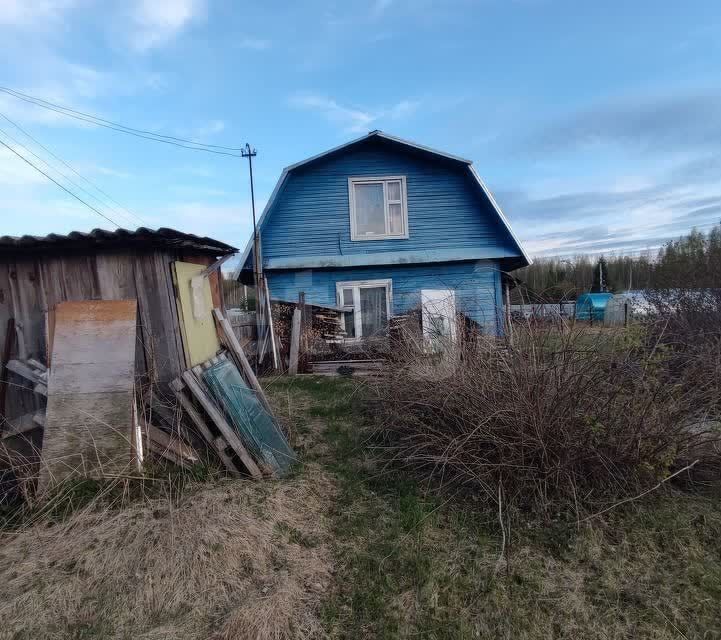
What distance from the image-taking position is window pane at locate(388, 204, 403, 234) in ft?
37.8

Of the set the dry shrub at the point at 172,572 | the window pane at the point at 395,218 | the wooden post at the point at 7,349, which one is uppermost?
the window pane at the point at 395,218

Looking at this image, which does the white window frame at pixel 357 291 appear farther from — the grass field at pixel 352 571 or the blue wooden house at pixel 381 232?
the grass field at pixel 352 571

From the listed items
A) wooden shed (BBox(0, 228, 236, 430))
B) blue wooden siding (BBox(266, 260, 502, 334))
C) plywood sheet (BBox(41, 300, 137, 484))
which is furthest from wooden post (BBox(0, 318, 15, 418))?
blue wooden siding (BBox(266, 260, 502, 334))

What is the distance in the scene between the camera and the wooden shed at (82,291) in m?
4.20

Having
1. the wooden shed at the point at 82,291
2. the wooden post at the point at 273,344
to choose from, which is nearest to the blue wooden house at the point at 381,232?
the wooden post at the point at 273,344

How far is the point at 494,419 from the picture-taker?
3.75 meters

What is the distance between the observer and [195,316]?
5152 millimetres

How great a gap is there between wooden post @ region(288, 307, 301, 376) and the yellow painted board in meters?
3.76

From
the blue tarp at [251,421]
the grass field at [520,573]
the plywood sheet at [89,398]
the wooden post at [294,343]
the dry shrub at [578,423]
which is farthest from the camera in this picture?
the wooden post at [294,343]

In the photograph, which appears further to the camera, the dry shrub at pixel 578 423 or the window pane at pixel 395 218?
the window pane at pixel 395 218

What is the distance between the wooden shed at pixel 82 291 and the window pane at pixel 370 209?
24.9 ft

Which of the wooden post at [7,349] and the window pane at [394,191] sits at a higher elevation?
the window pane at [394,191]

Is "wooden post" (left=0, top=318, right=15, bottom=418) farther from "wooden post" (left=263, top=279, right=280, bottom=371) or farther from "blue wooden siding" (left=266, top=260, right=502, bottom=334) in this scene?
"blue wooden siding" (left=266, top=260, right=502, bottom=334)

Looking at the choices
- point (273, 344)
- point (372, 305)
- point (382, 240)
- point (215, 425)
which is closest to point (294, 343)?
point (273, 344)
